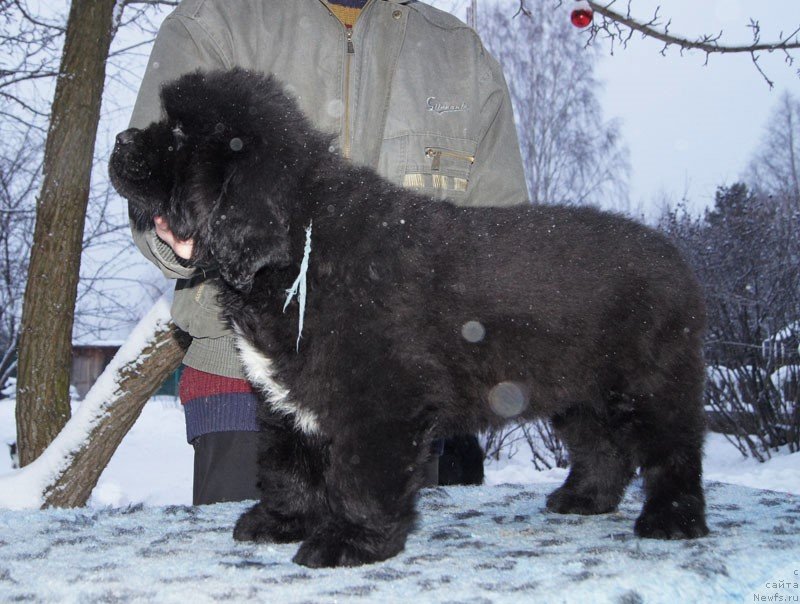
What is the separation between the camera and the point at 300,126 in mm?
2357

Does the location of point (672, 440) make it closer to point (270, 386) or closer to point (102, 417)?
point (270, 386)

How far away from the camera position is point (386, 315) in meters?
2.13

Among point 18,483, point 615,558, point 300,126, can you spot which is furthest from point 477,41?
point 18,483

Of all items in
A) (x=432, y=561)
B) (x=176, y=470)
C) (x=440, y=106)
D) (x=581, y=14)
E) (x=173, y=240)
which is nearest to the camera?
(x=432, y=561)

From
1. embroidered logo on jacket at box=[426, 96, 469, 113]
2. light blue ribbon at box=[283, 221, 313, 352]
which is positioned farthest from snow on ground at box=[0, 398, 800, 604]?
embroidered logo on jacket at box=[426, 96, 469, 113]

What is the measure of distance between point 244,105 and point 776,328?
856 cm

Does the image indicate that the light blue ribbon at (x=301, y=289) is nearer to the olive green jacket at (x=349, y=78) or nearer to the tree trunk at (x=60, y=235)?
the olive green jacket at (x=349, y=78)

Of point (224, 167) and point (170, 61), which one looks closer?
point (224, 167)

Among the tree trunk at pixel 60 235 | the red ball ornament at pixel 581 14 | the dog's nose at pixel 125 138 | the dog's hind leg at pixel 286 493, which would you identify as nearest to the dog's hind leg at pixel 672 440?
the dog's hind leg at pixel 286 493

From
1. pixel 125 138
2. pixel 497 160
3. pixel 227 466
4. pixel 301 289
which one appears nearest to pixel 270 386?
pixel 301 289

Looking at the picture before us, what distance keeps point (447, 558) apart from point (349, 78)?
72.7 inches

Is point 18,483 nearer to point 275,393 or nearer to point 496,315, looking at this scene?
point 275,393

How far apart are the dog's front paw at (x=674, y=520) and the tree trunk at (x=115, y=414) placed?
10.4ft

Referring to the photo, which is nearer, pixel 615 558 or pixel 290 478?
pixel 615 558
